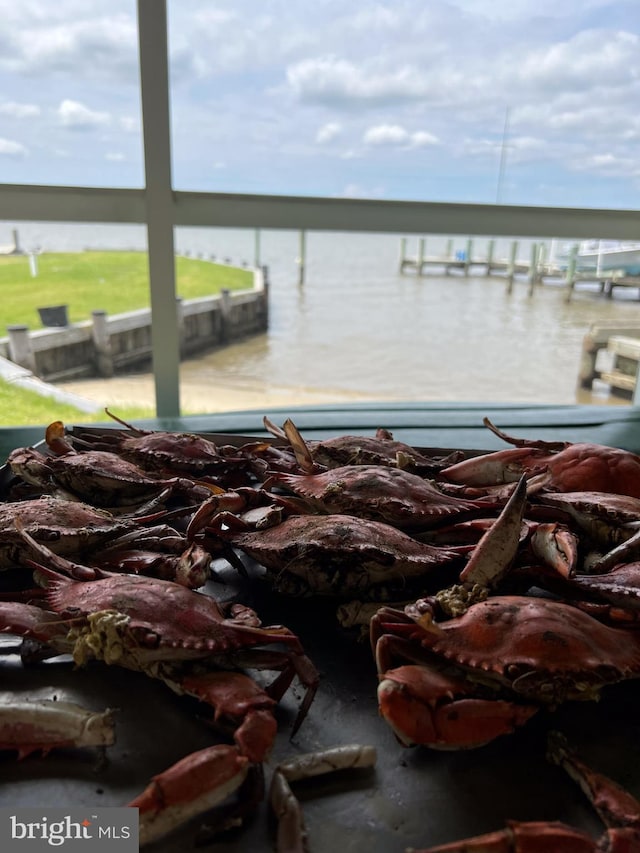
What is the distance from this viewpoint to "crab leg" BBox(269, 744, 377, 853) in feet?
3.03

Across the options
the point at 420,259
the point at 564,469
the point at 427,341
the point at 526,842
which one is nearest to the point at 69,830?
the point at 526,842

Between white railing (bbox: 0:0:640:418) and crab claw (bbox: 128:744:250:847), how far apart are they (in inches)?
113

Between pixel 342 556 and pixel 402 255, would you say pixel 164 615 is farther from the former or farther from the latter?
pixel 402 255

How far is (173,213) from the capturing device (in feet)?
11.0

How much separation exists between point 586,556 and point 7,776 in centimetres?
136

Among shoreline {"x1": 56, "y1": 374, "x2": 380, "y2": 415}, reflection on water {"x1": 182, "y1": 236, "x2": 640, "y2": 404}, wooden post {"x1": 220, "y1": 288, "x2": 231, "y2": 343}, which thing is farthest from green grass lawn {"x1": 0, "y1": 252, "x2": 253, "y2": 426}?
reflection on water {"x1": 182, "y1": 236, "x2": 640, "y2": 404}

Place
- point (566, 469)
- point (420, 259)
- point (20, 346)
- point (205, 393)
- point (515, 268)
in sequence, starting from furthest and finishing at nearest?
1. point (420, 259)
2. point (515, 268)
3. point (205, 393)
4. point (20, 346)
5. point (566, 469)

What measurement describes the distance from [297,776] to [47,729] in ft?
1.44

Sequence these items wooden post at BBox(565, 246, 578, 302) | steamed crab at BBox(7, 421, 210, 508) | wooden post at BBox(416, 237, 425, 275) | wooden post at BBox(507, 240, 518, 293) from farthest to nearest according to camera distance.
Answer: wooden post at BBox(416, 237, 425, 275) < wooden post at BBox(507, 240, 518, 293) < wooden post at BBox(565, 246, 578, 302) < steamed crab at BBox(7, 421, 210, 508)

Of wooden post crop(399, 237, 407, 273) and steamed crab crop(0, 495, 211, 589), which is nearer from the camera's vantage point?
steamed crab crop(0, 495, 211, 589)

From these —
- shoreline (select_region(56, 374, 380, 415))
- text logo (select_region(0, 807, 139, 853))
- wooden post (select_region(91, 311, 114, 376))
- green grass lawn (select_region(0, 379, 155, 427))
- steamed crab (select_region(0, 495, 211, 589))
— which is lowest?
shoreline (select_region(56, 374, 380, 415))

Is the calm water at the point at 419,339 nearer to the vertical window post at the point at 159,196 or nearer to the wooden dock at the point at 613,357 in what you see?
the wooden dock at the point at 613,357

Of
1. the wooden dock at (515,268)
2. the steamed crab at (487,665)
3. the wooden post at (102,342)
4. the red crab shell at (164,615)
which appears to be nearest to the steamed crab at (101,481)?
the red crab shell at (164,615)

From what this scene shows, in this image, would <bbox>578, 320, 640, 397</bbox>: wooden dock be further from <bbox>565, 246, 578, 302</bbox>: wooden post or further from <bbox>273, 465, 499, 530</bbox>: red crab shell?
<bbox>565, 246, 578, 302</bbox>: wooden post
